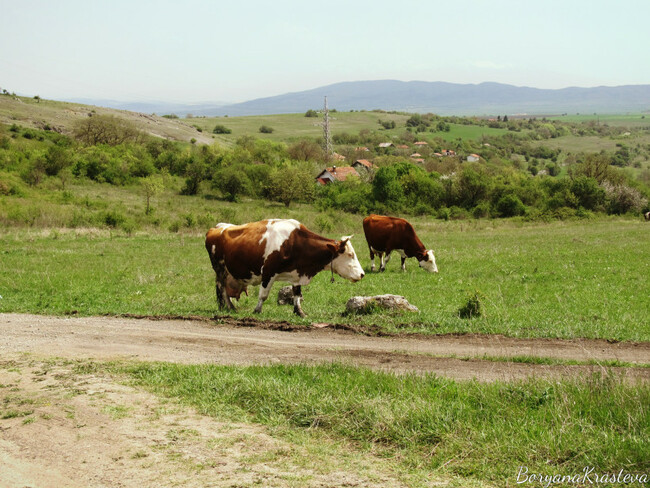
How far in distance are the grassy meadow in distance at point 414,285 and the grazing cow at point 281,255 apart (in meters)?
1.10

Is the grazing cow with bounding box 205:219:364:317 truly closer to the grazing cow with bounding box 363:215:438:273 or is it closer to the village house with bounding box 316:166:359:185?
the grazing cow with bounding box 363:215:438:273

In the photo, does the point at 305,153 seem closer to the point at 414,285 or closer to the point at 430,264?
the point at 430,264

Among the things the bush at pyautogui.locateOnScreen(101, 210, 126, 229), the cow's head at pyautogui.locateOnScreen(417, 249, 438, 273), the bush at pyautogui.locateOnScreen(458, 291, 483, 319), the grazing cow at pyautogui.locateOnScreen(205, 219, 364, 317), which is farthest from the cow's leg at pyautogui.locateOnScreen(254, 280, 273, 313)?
the bush at pyautogui.locateOnScreen(101, 210, 126, 229)

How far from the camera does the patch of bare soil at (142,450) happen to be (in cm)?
663

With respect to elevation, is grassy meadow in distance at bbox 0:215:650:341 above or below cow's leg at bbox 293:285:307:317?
below

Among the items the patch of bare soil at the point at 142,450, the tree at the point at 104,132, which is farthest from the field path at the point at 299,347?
the tree at the point at 104,132

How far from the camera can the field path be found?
1152cm

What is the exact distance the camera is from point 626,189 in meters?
72.4

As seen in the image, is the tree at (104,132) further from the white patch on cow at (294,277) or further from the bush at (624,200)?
the white patch on cow at (294,277)

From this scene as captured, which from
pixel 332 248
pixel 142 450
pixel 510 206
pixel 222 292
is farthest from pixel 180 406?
pixel 510 206

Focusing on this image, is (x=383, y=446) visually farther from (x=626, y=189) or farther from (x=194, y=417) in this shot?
(x=626, y=189)

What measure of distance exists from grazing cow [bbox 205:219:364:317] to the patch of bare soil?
7.44 m

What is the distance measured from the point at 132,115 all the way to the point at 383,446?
140686 mm

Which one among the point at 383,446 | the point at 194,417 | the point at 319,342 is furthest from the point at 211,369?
the point at 383,446
